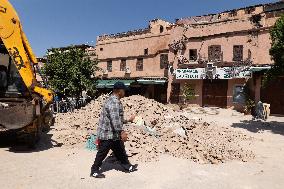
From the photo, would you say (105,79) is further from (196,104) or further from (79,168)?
(79,168)

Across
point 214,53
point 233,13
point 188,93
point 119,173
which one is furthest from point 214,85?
point 119,173

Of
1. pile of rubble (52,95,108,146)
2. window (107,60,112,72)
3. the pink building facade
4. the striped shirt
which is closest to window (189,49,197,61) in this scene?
the pink building facade

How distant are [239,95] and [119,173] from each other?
811 inches

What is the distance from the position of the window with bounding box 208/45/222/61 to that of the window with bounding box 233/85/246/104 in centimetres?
300

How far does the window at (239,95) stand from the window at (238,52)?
2264 mm

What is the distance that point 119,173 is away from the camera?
655 centimetres

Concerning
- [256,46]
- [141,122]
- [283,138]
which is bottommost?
[283,138]

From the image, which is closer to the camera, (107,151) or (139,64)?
(107,151)

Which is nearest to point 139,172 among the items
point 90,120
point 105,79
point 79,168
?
point 79,168

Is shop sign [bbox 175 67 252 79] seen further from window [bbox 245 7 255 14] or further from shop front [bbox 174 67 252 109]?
window [bbox 245 7 255 14]

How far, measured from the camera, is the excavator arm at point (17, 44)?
25.2 ft

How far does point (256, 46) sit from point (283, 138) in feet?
44.3

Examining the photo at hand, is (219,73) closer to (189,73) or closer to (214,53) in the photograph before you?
(214,53)

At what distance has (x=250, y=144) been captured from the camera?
37.7 ft
